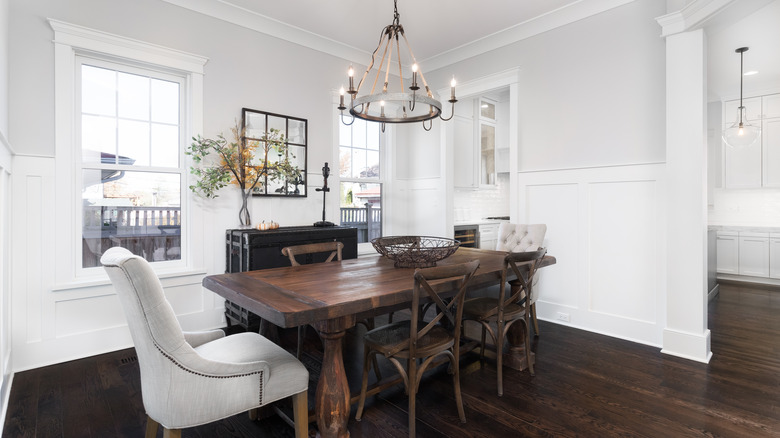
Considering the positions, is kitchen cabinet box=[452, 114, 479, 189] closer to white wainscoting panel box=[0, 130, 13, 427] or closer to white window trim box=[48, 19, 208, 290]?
white window trim box=[48, 19, 208, 290]

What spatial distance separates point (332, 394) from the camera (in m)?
1.69

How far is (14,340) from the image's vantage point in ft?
8.71

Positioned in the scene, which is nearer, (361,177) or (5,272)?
(5,272)

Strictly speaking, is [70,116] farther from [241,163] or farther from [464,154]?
[464,154]

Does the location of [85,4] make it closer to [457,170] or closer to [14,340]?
[14,340]

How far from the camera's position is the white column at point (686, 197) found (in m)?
2.85

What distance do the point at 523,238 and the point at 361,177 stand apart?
2199 mm

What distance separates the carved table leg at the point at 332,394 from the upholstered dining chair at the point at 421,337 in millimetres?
293

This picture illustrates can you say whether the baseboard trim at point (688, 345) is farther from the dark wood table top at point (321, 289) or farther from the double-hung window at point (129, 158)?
the double-hung window at point (129, 158)

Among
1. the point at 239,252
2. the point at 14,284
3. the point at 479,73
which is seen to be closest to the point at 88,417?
the point at 14,284

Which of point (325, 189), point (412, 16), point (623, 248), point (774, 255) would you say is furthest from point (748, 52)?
point (325, 189)

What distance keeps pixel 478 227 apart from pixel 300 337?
12.1ft

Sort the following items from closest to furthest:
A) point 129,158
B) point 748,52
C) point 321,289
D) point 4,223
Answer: point 321,289, point 4,223, point 129,158, point 748,52

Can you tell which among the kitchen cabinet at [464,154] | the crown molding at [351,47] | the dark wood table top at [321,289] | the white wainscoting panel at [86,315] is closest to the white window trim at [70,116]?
the white wainscoting panel at [86,315]
